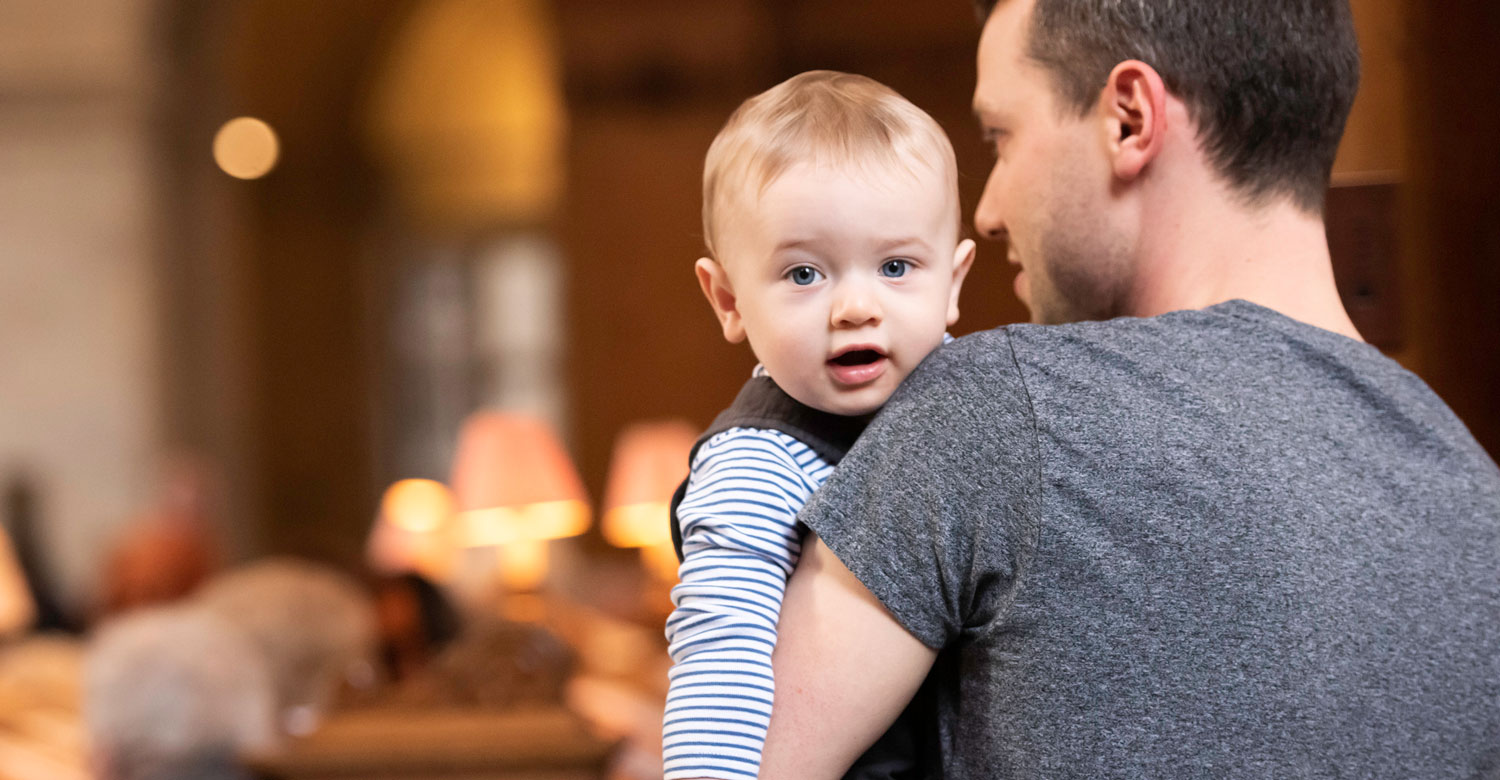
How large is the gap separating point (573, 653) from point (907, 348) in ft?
9.89

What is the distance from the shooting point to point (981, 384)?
1121 millimetres

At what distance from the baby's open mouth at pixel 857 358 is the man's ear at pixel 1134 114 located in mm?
437

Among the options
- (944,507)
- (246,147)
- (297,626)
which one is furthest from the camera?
(246,147)

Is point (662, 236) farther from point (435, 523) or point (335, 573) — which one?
point (335, 573)

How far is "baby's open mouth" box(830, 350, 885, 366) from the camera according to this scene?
1178 mm

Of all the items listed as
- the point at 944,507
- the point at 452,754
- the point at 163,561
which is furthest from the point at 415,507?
the point at 944,507

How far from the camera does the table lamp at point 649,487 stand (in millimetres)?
6590

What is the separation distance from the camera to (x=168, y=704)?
3557mm

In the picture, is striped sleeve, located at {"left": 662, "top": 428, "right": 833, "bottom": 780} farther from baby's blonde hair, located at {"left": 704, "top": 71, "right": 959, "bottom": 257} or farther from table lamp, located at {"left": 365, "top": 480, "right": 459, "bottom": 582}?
table lamp, located at {"left": 365, "top": 480, "right": 459, "bottom": 582}

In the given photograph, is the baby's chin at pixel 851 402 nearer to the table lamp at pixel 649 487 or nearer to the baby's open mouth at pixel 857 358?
the baby's open mouth at pixel 857 358

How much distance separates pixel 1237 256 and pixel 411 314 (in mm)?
12513

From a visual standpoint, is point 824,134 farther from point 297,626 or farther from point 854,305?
point 297,626

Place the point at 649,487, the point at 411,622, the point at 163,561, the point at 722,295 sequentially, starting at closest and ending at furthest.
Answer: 1. the point at 722,295
2. the point at 411,622
3. the point at 649,487
4. the point at 163,561

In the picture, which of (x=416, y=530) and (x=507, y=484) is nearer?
(x=507, y=484)
